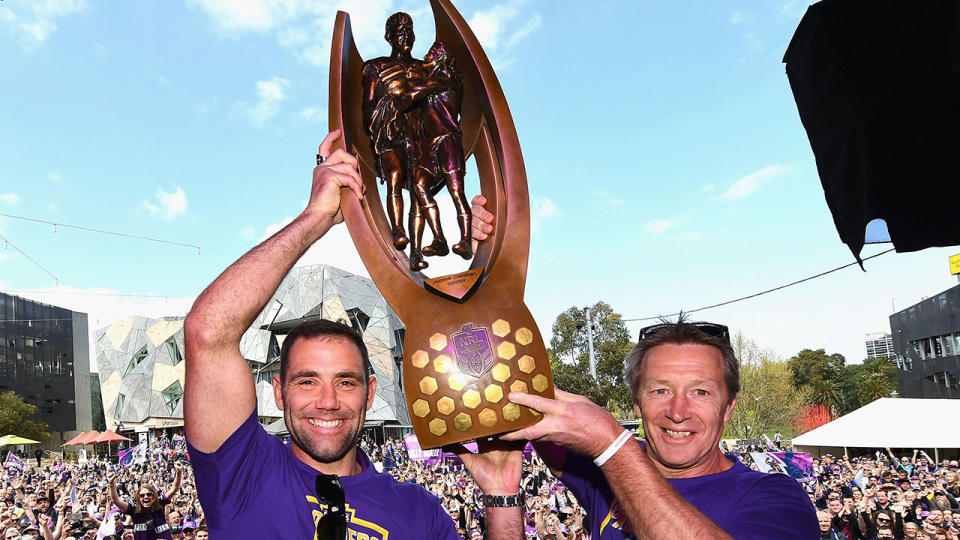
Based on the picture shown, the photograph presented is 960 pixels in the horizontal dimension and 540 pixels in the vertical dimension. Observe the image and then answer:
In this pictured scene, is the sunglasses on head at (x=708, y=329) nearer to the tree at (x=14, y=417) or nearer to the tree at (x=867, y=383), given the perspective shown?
the tree at (x=14, y=417)

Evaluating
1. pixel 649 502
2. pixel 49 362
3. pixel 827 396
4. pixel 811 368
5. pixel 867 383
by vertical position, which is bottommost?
pixel 827 396

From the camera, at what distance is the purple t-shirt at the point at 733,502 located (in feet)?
7.51

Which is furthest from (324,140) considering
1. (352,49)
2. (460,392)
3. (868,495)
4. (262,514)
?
(868,495)

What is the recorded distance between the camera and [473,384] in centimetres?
297

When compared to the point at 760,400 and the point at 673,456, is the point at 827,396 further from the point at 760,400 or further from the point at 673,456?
the point at 673,456

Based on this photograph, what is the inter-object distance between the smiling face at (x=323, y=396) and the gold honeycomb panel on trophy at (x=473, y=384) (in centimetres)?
33

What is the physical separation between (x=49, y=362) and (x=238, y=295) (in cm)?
8157

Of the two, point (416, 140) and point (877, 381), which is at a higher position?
point (416, 140)

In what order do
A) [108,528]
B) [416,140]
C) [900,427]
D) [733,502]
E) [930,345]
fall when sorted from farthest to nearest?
[930,345] < [900,427] < [108,528] < [416,140] < [733,502]

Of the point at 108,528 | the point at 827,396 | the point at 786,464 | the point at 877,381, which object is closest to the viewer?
the point at 108,528

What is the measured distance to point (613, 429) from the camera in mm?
2352

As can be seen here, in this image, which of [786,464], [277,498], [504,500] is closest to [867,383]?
[786,464]

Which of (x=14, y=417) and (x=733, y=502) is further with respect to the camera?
(x=14, y=417)

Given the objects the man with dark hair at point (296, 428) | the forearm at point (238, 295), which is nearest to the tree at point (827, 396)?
the man with dark hair at point (296, 428)
